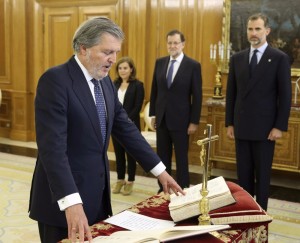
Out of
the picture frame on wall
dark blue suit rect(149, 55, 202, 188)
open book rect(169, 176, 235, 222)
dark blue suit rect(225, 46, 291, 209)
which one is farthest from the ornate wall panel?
open book rect(169, 176, 235, 222)

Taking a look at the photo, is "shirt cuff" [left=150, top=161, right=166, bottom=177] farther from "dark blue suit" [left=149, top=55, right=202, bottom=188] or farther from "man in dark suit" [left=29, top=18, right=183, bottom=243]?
"dark blue suit" [left=149, top=55, right=202, bottom=188]

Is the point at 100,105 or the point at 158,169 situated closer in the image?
the point at 100,105

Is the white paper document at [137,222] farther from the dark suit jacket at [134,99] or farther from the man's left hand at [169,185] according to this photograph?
the dark suit jacket at [134,99]

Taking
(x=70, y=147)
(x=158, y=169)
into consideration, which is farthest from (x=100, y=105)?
(x=158, y=169)

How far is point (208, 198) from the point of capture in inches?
85.4

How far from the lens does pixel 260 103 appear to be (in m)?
4.11

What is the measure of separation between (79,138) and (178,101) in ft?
9.58

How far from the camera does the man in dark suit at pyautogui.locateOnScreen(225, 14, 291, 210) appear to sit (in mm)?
4059

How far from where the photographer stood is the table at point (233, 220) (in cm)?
201

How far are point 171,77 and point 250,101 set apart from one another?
43.7 inches

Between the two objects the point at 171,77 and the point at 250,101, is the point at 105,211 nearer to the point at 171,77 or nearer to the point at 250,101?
the point at 250,101

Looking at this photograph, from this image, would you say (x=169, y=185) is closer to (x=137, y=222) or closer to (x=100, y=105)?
(x=137, y=222)

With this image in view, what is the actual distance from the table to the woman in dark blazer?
9.24 feet

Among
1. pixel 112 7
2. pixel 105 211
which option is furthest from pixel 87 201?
pixel 112 7
